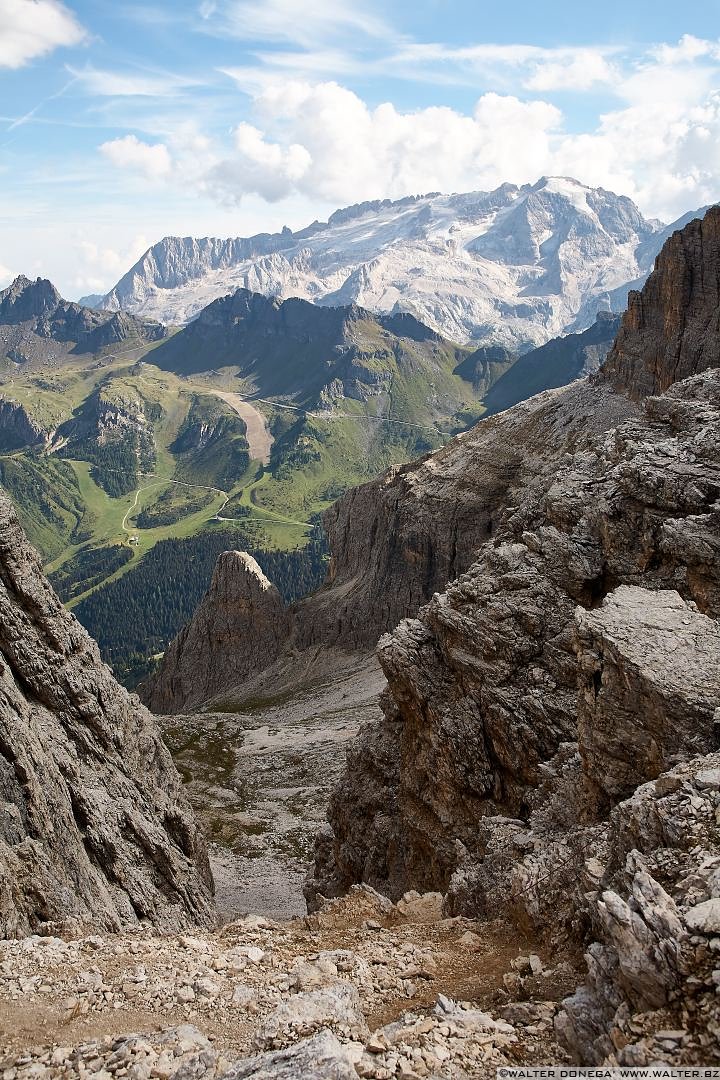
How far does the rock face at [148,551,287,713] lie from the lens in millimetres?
155875

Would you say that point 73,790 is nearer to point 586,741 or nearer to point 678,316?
point 586,741

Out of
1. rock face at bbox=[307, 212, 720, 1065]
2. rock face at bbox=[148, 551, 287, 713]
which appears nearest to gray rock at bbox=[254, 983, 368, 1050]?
rock face at bbox=[307, 212, 720, 1065]

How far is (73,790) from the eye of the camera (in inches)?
1592

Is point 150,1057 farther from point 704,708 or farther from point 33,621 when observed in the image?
point 33,621

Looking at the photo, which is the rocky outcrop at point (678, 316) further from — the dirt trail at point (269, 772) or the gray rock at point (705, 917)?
the gray rock at point (705, 917)

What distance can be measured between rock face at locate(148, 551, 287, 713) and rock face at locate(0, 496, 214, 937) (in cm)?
10360

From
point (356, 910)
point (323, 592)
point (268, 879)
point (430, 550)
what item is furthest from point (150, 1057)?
point (323, 592)

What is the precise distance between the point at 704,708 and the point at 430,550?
342 ft

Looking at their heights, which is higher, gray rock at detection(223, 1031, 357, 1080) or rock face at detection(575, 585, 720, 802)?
rock face at detection(575, 585, 720, 802)

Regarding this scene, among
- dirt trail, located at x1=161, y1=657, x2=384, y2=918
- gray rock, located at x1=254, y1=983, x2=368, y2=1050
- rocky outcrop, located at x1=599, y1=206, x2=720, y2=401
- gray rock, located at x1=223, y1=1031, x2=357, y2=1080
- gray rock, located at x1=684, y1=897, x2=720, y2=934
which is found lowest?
dirt trail, located at x1=161, y1=657, x2=384, y2=918

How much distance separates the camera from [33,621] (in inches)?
1768

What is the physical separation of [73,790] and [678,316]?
99.0 m

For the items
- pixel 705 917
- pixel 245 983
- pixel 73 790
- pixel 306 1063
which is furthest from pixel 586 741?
pixel 73 790

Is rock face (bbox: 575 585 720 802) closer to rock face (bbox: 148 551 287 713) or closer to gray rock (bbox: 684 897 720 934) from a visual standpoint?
gray rock (bbox: 684 897 720 934)
